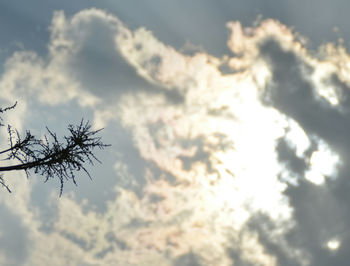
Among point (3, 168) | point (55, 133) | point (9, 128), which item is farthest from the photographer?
point (9, 128)

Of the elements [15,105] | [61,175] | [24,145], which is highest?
[15,105]

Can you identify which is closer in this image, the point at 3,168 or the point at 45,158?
the point at 3,168

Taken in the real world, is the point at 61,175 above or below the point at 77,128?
below

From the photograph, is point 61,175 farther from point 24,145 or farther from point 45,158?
point 24,145

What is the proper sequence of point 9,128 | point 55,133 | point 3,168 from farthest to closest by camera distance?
point 9,128 → point 55,133 → point 3,168

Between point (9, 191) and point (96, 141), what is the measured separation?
3261 millimetres

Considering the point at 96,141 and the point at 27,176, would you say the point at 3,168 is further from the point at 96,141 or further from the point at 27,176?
the point at 96,141

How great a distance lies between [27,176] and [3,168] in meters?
0.84

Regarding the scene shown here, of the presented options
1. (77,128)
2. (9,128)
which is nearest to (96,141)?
(77,128)

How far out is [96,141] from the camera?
9.49m

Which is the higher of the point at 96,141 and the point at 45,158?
the point at 96,141

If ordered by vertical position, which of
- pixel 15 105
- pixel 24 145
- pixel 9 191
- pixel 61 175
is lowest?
pixel 9 191

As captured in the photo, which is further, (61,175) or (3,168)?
(61,175)

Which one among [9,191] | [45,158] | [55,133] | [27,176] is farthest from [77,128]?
[9,191]
